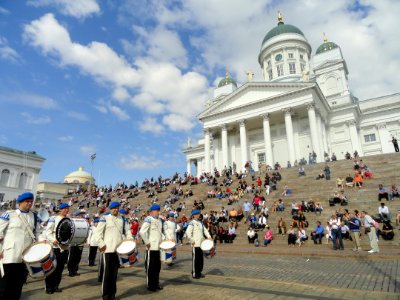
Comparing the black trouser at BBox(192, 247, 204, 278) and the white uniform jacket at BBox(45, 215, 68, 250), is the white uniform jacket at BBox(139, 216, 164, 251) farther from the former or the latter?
the white uniform jacket at BBox(45, 215, 68, 250)

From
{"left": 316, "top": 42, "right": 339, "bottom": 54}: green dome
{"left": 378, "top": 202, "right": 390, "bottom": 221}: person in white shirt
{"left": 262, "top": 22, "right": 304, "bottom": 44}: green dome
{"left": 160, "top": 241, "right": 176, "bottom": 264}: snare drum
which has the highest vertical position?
{"left": 262, "top": 22, "right": 304, "bottom": 44}: green dome

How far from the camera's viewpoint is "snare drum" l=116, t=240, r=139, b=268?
5.75 metres

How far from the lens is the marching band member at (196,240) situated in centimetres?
733

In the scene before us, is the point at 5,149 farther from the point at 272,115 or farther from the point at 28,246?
the point at 28,246

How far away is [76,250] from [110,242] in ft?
11.9

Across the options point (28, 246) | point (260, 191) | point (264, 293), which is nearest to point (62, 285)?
point (28, 246)

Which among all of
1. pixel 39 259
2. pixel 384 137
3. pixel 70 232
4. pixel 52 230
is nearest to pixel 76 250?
pixel 70 232

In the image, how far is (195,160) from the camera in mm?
61875

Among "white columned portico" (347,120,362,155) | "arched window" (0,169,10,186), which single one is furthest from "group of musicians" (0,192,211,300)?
"arched window" (0,169,10,186)

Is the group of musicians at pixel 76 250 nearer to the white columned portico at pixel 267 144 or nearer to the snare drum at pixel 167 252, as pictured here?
the snare drum at pixel 167 252

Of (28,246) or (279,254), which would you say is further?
(279,254)

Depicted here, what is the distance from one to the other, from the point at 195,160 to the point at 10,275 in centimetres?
5737

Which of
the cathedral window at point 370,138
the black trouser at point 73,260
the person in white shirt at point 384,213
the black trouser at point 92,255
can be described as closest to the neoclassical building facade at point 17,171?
the black trouser at point 92,255

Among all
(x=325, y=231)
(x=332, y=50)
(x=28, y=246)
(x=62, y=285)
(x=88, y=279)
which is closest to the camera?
(x=28, y=246)
